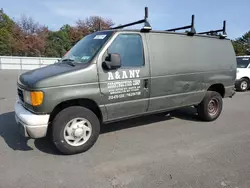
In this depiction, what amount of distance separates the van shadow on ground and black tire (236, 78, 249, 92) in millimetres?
5721

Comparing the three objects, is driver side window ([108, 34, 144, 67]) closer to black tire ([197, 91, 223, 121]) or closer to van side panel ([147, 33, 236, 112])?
van side panel ([147, 33, 236, 112])

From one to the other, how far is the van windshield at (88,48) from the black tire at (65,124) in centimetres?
87

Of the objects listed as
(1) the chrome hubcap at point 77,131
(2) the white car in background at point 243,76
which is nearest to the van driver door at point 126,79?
(1) the chrome hubcap at point 77,131

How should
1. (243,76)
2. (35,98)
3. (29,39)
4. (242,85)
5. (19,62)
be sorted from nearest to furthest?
(35,98), (243,76), (242,85), (19,62), (29,39)

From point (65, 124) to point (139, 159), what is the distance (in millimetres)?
1320

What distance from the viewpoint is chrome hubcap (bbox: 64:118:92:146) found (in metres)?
3.65

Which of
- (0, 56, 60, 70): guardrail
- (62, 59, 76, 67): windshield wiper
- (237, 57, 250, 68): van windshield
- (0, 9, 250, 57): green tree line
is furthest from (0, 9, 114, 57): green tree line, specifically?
(62, 59, 76, 67): windshield wiper

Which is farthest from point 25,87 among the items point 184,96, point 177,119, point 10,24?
point 10,24

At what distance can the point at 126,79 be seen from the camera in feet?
13.0

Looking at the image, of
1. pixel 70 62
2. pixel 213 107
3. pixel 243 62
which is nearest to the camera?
pixel 70 62

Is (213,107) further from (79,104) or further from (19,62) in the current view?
(19,62)

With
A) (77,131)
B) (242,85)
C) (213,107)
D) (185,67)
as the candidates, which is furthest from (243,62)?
(77,131)

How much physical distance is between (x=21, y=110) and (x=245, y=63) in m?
11.3

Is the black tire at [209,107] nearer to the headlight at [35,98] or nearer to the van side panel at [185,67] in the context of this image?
the van side panel at [185,67]
